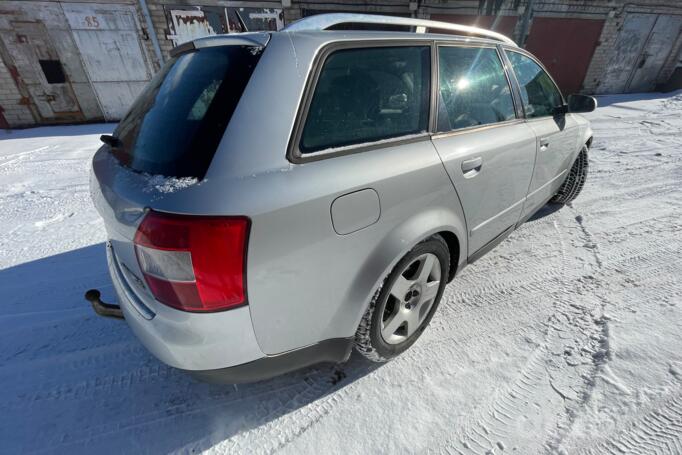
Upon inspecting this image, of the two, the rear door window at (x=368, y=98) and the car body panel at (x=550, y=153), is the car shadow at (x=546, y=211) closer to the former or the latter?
the car body panel at (x=550, y=153)

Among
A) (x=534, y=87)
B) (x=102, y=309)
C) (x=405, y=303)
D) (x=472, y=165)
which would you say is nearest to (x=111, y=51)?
(x=102, y=309)

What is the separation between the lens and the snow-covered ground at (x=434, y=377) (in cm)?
142

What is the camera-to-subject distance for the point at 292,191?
3.50 feet

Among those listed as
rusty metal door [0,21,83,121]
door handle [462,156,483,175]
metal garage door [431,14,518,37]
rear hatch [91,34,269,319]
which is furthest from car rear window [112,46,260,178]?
metal garage door [431,14,518,37]

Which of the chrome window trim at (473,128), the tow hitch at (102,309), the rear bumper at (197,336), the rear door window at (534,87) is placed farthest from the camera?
the rear door window at (534,87)

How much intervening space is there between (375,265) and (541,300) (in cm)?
156

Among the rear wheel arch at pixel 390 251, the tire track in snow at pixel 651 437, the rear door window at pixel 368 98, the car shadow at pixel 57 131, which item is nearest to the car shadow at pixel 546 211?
the tire track in snow at pixel 651 437

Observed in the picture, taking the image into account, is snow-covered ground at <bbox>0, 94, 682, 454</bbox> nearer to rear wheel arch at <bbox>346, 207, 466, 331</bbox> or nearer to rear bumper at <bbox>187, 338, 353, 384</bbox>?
rear bumper at <bbox>187, 338, 353, 384</bbox>

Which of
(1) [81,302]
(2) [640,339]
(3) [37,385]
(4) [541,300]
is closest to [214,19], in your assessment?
(1) [81,302]

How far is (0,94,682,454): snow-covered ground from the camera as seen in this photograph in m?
1.42

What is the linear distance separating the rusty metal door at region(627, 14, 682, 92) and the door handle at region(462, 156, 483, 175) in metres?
17.2

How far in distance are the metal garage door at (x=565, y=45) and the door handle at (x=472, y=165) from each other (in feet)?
40.8

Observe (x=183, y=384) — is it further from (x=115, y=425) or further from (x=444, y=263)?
(x=444, y=263)

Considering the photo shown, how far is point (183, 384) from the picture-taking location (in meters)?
1.65
